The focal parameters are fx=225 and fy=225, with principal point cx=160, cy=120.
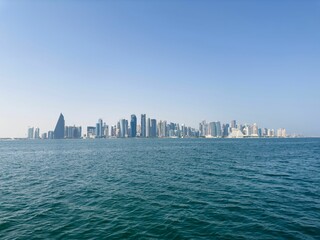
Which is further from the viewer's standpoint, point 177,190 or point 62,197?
point 177,190

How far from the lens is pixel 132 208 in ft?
80.7

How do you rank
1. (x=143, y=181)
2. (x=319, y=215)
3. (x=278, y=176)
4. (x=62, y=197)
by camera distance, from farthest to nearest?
(x=278, y=176), (x=143, y=181), (x=62, y=197), (x=319, y=215)

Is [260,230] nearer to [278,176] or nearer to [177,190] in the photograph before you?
[177,190]

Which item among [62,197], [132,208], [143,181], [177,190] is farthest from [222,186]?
[62,197]

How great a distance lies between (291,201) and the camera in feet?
87.5

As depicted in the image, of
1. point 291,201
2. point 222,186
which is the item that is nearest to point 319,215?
point 291,201

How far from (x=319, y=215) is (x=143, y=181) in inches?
999

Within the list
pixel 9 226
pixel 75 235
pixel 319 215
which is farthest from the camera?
pixel 319 215

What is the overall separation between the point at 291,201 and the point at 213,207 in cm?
1002

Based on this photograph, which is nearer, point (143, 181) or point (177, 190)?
point (177, 190)

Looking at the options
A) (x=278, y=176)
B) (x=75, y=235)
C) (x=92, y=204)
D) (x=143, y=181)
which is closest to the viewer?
(x=75, y=235)

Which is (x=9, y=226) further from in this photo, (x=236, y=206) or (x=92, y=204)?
(x=236, y=206)

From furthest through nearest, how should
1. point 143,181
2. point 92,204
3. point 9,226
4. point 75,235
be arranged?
point 143,181 < point 92,204 < point 9,226 < point 75,235

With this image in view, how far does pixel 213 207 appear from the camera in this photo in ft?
80.3
